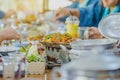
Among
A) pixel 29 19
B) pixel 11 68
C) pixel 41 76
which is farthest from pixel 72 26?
pixel 29 19

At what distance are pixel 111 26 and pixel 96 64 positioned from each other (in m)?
0.78

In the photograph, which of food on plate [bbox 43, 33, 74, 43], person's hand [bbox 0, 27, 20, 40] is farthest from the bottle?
food on plate [bbox 43, 33, 74, 43]

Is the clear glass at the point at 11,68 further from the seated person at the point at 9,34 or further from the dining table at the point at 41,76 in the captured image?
the seated person at the point at 9,34

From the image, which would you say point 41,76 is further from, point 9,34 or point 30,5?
point 30,5

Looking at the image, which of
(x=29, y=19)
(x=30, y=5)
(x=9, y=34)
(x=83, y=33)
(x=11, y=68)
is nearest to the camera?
(x=11, y=68)

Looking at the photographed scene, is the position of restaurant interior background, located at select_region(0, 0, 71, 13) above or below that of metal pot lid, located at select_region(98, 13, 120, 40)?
above

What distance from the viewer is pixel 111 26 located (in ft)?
5.53

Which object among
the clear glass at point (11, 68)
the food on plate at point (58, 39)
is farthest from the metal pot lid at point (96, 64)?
the food on plate at point (58, 39)

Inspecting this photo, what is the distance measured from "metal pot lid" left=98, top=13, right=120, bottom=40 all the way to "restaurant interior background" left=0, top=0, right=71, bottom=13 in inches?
176

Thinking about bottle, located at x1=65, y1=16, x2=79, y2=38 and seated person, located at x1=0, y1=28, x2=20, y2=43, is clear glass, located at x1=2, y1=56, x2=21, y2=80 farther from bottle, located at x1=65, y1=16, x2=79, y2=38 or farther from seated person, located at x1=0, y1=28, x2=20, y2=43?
bottle, located at x1=65, y1=16, x2=79, y2=38

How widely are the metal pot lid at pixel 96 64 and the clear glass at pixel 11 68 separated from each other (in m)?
0.46

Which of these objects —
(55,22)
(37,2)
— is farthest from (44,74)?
(37,2)

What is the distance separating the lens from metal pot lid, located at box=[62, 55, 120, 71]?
36.3 inches

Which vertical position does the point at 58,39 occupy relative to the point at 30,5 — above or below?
below
